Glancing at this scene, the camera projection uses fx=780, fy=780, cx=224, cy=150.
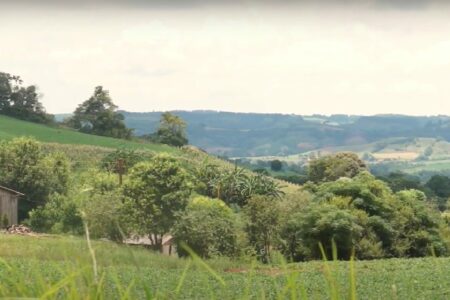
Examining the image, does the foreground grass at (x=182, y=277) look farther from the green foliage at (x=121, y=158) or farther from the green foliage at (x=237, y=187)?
the green foliage at (x=121, y=158)

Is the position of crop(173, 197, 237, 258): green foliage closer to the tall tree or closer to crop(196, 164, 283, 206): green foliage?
crop(196, 164, 283, 206): green foliage

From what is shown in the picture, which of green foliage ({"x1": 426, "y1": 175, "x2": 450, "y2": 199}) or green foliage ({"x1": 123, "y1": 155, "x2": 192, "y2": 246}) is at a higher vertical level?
green foliage ({"x1": 123, "y1": 155, "x2": 192, "y2": 246})

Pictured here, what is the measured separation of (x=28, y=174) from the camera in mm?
55031

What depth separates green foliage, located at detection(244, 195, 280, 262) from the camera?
3978 centimetres

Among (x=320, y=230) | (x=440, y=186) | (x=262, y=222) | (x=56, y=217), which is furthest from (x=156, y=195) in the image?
(x=440, y=186)

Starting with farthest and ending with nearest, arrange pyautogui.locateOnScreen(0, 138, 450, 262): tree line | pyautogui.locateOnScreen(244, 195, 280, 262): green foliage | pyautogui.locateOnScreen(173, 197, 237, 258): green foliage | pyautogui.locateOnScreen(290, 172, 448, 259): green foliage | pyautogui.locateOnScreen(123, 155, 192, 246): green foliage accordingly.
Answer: pyautogui.locateOnScreen(123, 155, 192, 246): green foliage
pyautogui.locateOnScreen(244, 195, 280, 262): green foliage
pyautogui.locateOnScreen(173, 197, 237, 258): green foliage
pyautogui.locateOnScreen(0, 138, 450, 262): tree line
pyautogui.locateOnScreen(290, 172, 448, 259): green foliage

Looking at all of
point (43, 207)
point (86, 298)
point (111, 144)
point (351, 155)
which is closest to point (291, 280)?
point (86, 298)

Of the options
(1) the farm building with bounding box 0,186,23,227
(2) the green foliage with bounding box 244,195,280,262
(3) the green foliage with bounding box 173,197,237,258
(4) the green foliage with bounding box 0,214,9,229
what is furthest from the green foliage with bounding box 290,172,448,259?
(1) the farm building with bounding box 0,186,23,227

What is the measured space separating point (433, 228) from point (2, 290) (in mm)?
38288

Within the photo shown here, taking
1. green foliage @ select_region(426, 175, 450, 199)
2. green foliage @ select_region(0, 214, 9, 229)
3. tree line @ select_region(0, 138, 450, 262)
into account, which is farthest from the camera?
green foliage @ select_region(426, 175, 450, 199)

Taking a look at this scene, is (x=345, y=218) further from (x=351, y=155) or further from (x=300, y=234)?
(x=351, y=155)

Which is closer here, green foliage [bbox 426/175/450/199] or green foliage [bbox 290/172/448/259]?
green foliage [bbox 290/172/448/259]

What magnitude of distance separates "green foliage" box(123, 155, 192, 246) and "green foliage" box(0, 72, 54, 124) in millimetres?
50730

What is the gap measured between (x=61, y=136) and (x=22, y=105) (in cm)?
1339
